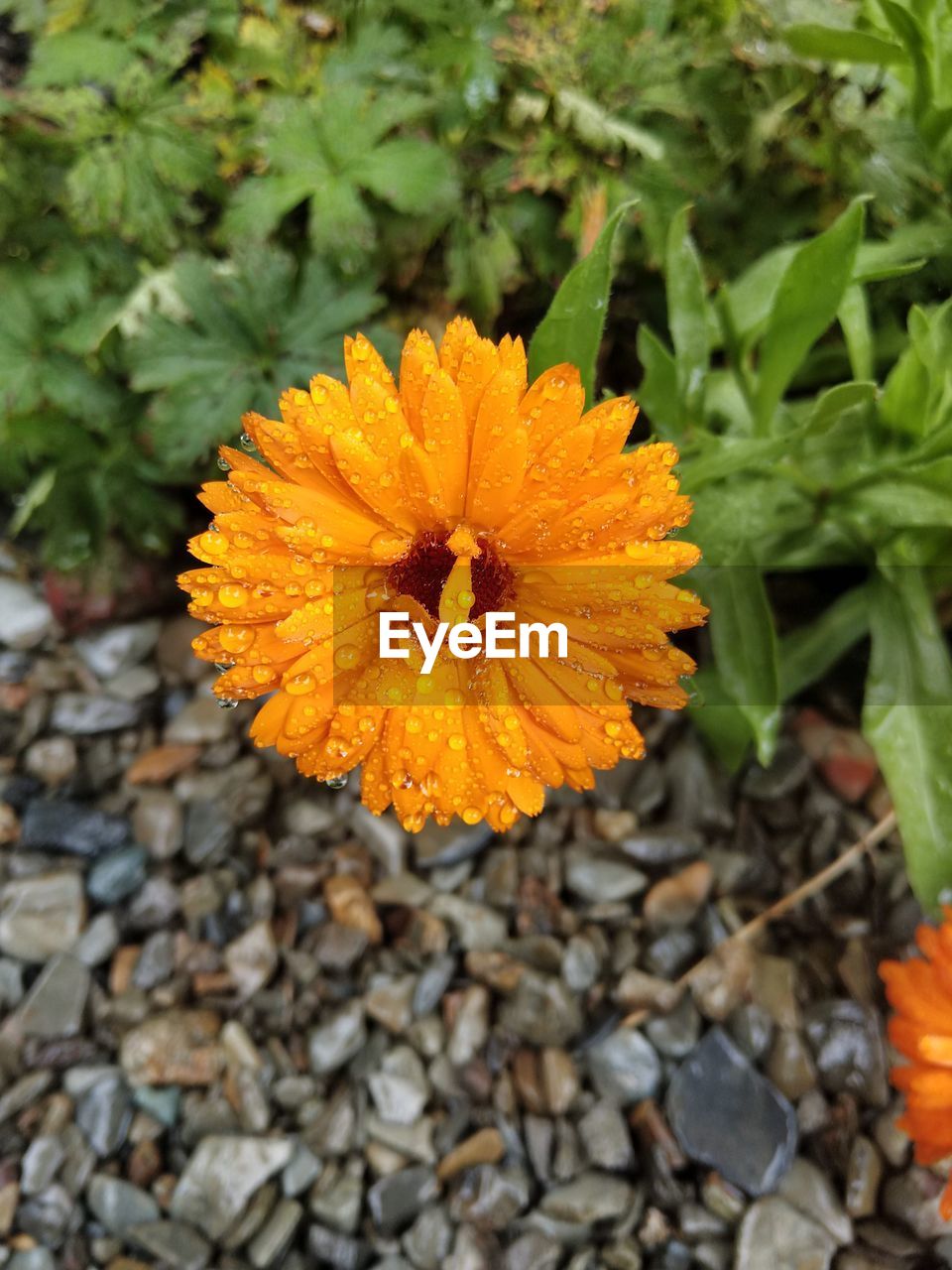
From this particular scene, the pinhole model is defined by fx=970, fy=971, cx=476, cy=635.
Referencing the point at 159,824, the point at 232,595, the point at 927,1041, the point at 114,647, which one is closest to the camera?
the point at 232,595

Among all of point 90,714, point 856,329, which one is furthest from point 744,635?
point 90,714

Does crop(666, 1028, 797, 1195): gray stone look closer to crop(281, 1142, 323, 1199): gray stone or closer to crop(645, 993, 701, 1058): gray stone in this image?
crop(645, 993, 701, 1058): gray stone

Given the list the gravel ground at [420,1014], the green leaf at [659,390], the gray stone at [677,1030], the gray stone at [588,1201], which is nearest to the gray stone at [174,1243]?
the gravel ground at [420,1014]

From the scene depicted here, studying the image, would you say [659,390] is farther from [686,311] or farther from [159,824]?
[159,824]

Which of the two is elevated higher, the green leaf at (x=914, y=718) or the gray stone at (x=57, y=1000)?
the green leaf at (x=914, y=718)

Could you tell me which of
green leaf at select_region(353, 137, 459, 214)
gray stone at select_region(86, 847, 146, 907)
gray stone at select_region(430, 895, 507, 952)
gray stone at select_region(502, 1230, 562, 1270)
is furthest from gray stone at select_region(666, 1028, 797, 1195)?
green leaf at select_region(353, 137, 459, 214)

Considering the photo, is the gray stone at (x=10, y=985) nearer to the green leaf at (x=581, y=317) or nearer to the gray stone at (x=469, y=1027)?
the gray stone at (x=469, y=1027)
